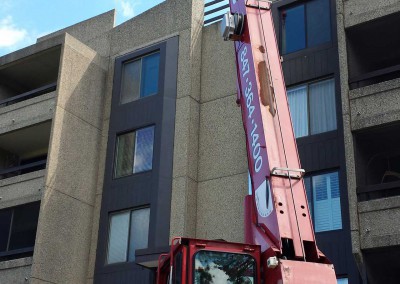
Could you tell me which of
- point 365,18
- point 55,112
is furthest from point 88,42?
point 365,18

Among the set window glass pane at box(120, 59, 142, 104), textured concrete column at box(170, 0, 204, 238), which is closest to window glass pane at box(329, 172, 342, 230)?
textured concrete column at box(170, 0, 204, 238)

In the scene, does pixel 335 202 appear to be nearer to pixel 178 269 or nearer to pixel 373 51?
pixel 373 51

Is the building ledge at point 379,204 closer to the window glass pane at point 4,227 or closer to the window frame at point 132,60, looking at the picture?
the window frame at point 132,60

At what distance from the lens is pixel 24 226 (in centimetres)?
2252

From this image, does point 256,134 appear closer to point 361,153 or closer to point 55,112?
point 361,153

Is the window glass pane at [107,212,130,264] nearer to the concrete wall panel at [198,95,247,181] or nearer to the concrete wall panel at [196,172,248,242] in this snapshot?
the concrete wall panel at [196,172,248,242]

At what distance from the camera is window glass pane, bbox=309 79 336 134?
18.9 m

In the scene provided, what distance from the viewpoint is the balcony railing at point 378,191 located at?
647 inches

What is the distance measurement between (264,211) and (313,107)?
9.86 metres

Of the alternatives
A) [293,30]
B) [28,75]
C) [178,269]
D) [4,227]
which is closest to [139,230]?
[4,227]

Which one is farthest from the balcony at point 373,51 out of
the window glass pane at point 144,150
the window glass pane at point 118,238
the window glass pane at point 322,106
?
the window glass pane at point 118,238

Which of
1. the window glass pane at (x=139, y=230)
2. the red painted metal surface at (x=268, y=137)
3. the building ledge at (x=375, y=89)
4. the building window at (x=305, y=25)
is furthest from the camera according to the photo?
the window glass pane at (x=139, y=230)

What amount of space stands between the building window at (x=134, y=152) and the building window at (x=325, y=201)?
593 cm

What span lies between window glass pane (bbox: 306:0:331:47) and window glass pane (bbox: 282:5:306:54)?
0.21 meters
